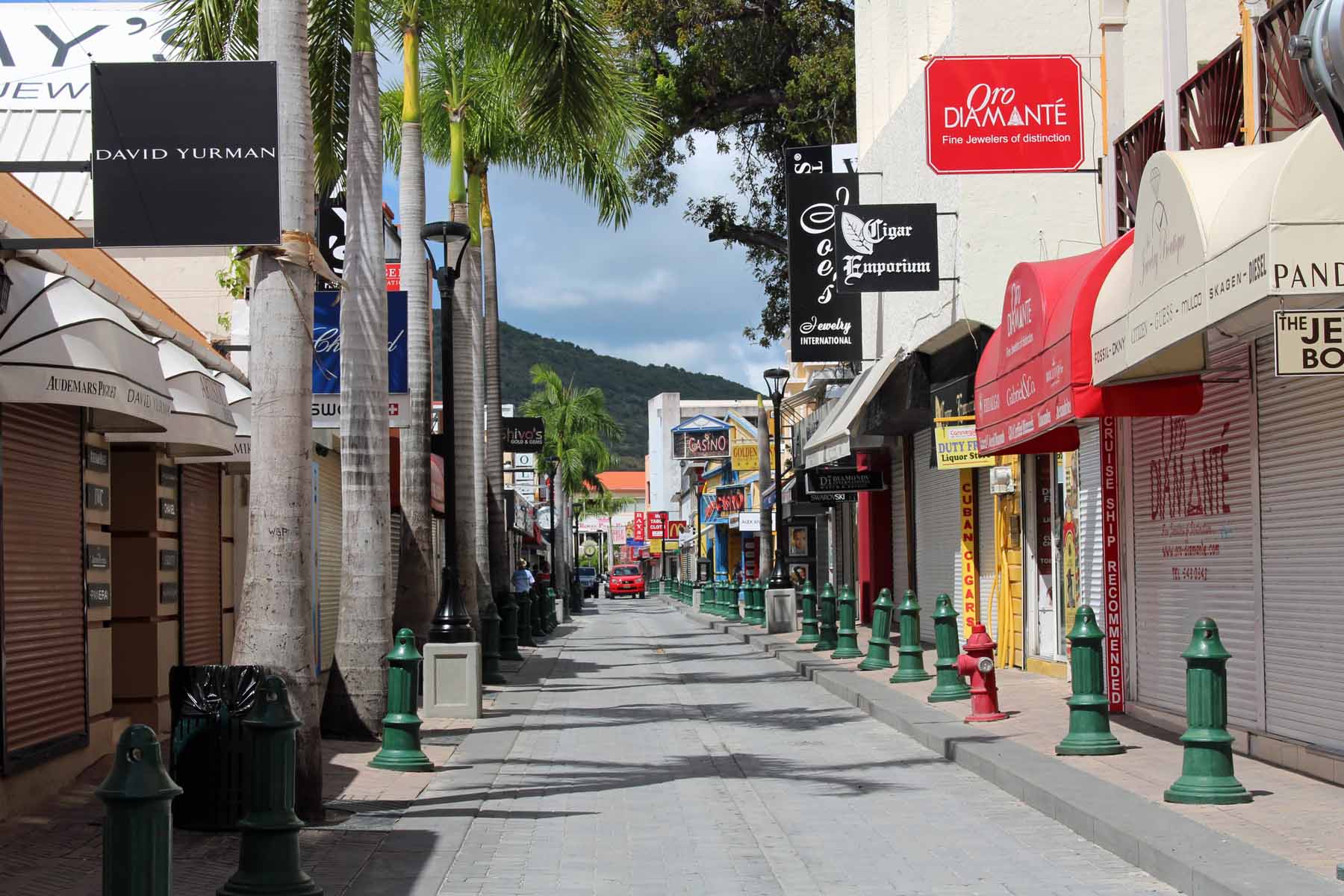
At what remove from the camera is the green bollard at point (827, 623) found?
1065 inches

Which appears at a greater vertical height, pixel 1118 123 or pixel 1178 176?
pixel 1118 123

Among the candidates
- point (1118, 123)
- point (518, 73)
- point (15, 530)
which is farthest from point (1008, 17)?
point (15, 530)

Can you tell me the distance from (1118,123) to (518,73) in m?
7.36

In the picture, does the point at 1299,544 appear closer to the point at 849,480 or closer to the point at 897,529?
the point at 849,480

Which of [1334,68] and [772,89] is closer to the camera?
A: [1334,68]

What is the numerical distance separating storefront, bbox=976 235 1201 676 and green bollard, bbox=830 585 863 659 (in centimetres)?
364

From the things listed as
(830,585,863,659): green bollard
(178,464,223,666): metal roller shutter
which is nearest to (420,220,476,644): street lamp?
(178,464,223,666): metal roller shutter

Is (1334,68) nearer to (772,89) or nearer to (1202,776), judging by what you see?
(1202,776)

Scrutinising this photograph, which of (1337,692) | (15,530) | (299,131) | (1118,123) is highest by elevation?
(1118,123)

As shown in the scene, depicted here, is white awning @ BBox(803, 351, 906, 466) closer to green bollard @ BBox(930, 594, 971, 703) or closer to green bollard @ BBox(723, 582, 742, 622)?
green bollard @ BBox(930, 594, 971, 703)

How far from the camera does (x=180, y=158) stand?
9148 millimetres

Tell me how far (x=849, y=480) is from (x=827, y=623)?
17.4ft

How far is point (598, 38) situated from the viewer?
18.9 metres

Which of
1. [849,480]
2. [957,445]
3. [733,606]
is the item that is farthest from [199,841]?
[733,606]
